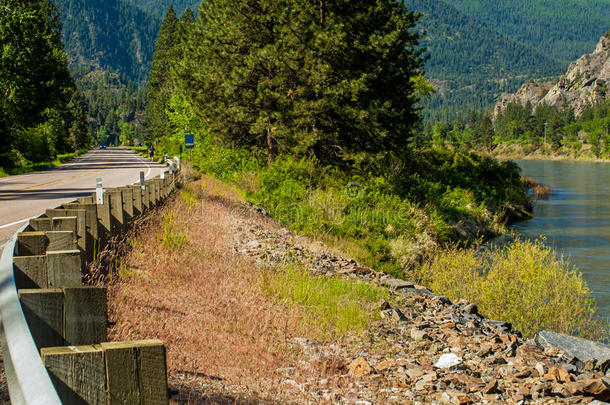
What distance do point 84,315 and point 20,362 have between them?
104 centimetres

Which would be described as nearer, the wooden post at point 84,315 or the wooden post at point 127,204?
the wooden post at point 84,315

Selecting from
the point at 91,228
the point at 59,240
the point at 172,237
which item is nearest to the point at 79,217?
the point at 91,228

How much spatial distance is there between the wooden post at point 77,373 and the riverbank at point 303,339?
7.85ft

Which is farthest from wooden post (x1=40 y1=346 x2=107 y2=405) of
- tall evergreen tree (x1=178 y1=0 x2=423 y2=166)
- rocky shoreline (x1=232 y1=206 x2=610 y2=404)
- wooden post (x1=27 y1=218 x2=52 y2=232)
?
tall evergreen tree (x1=178 y1=0 x2=423 y2=166)

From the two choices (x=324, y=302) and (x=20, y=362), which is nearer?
(x=20, y=362)

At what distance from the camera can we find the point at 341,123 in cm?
2094

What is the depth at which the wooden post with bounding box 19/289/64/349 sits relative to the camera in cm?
230

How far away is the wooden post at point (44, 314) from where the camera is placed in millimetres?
2305

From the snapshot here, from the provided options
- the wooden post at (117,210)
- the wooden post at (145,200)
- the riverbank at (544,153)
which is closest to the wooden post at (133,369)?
the wooden post at (117,210)

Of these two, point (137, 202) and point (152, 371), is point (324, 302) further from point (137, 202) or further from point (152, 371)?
point (152, 371)

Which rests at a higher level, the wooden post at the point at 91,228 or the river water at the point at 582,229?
the wooden post at the point at 91,228

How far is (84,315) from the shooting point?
8.39 feet

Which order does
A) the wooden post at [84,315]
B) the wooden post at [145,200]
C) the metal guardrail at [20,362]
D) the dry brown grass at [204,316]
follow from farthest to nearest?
the wooden post at [145,200]
the dry brown grass at [204,316]
the wooden post at [84,315]
the metal guardrail at [20,362]

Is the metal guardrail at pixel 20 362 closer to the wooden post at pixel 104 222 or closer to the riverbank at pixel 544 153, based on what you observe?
the wooden post at pixel 104 222
